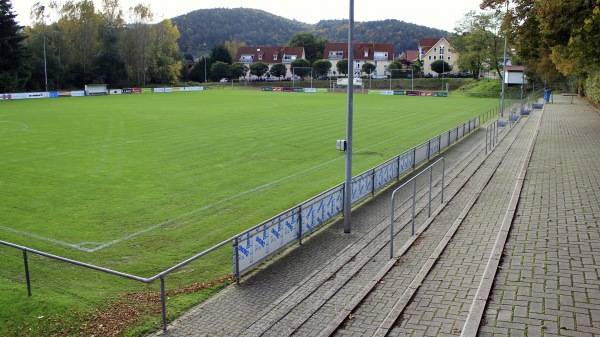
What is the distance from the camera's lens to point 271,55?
493 feet

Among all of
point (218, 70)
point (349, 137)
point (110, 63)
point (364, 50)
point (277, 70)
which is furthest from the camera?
point (364, 50)

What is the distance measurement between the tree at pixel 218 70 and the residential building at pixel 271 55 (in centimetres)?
1902

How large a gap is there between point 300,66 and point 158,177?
11082cm

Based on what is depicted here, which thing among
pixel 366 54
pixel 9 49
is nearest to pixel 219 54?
pixel 366 54

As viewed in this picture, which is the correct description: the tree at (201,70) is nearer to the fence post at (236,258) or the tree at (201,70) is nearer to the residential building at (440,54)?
the residential building at (440,54)

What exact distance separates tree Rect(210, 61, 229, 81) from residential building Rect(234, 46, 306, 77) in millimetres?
19021

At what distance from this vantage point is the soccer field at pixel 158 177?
14.3 meters

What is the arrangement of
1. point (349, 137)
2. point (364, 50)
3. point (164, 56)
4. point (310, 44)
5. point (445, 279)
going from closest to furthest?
point (445, 279) → point (349, 137) → point (164, 56) → point (364, 50) → point (310, 44)

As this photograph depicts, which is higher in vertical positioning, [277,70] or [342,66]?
[342,66]

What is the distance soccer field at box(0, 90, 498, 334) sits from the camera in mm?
14258

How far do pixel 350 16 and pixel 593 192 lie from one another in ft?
31.2

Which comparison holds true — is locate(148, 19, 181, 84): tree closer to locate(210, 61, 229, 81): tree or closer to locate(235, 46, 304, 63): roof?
locate(210, 61, 229, 81): tree

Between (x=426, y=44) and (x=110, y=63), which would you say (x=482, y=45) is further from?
(x=110, y=63)

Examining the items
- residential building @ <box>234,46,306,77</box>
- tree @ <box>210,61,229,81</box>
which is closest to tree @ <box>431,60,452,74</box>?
residential building @ <box>234,46,306,77</box>
